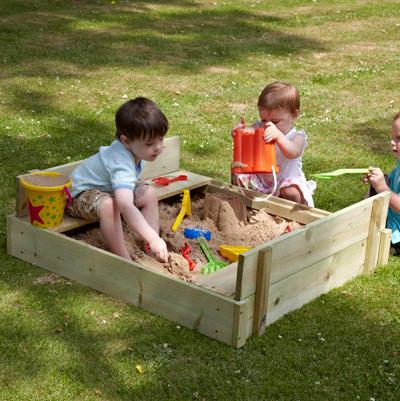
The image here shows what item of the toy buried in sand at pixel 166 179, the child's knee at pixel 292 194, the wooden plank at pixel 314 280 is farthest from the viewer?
the toy buried in sand at pixel 166 179

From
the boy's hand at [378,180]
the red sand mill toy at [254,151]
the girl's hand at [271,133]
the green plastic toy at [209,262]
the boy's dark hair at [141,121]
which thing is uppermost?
the boy's dark hair at [141,121]

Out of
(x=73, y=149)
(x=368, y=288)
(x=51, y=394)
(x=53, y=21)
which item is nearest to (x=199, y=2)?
(x=53, y=21)

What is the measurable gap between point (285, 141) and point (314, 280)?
932mm

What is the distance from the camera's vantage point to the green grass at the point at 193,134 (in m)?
3.38

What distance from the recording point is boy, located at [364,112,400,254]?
4.52m

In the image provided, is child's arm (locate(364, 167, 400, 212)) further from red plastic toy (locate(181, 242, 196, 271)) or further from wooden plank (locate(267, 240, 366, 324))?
red plastic toy (locate(181, 242, 196, 271))

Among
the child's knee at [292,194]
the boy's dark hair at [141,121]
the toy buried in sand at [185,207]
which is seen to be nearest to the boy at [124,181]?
the boy's dark hair at [141,121]

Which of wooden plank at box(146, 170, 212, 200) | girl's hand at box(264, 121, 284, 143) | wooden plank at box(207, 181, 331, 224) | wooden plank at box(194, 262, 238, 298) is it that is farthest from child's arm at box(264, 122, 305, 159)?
wooden plank at box(194, 262, 238, 298)

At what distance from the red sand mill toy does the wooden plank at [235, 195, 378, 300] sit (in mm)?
637

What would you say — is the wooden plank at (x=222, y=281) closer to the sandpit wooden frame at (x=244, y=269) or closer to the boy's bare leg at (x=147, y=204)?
the sandpit wooden frame at (x=244, y=269)

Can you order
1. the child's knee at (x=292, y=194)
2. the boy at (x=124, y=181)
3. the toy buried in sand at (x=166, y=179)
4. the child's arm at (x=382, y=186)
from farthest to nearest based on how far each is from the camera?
the toy buried in sand at (x=166, y=179)
the child's knee at (x=292, y=194)
the child's arm at (x=382, y=186)
the boy at (x=124, y=181)

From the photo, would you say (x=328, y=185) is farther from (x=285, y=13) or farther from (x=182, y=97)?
(x=285, y=13)

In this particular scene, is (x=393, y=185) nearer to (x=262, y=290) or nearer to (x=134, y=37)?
(x=262, y=290)

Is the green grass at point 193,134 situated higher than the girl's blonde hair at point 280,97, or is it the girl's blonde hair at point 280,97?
the girl's blonde hair at point 280,97
